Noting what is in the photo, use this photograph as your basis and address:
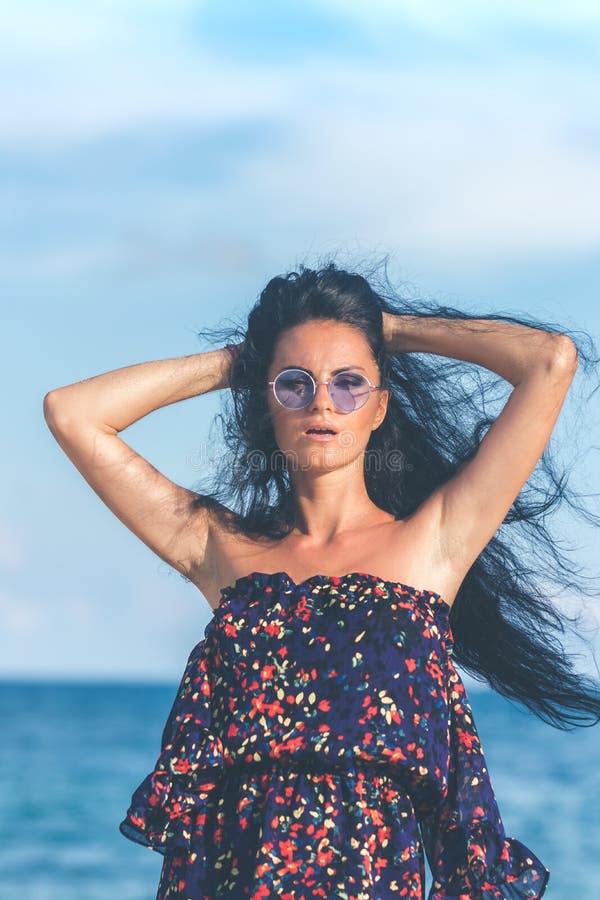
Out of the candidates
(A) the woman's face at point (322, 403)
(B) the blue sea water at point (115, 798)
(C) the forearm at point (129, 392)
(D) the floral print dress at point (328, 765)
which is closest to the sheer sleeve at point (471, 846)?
(D) the floral print dress at point (328, 765)

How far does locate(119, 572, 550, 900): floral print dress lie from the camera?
3.78 metres

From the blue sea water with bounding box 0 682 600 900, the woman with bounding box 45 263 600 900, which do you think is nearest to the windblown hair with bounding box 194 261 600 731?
the woman with bounding box 45 263 600 900

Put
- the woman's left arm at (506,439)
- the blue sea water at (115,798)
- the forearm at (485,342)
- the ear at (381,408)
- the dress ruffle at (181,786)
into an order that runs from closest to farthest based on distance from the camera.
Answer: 1. the dress ruffle at (181,786)
2. the woman's left arm at (506,439)
3. the forearm at (485,342)
4. the ear at (381,408)
5. the blue sea water at (115,798)

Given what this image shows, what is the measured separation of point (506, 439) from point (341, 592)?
0.59 meters

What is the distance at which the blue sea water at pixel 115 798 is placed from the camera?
1908cm

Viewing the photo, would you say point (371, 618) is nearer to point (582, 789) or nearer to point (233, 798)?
point (233, 798)

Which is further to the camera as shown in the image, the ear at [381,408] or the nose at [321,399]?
the ear at [381,408]

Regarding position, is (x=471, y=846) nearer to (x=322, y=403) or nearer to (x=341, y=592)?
(x=341, y=592)

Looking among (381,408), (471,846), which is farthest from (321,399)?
(471,846)

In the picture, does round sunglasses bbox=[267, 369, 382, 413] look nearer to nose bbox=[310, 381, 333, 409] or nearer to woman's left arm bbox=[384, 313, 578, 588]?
nose bbox=[310, 381, 333, 409]

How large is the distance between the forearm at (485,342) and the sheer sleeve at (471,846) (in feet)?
3.26

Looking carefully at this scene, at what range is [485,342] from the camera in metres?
4.27

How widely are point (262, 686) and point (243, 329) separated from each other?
1226 millimetres

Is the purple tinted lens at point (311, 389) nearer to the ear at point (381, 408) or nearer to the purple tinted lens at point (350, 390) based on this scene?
the purple tinted lens at point (350, 390)
